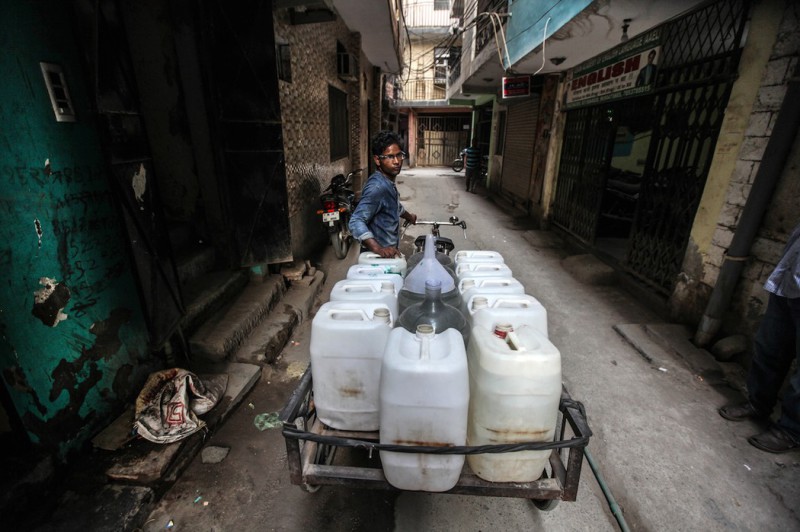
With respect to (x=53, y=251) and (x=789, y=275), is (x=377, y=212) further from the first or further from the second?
(x=789, y=275)

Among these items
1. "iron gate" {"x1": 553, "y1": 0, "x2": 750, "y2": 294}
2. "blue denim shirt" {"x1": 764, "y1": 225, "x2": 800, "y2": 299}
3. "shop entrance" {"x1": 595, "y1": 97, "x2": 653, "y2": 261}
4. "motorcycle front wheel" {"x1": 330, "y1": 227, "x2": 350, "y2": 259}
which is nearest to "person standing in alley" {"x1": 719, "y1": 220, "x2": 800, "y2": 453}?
"blue denim shirt" {"x1": 764, "y1": 225, "x2": 800, "y2": 299}

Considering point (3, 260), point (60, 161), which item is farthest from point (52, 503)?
point (60, 161)

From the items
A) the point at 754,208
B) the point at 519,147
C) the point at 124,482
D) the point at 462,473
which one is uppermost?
the point at 519,147

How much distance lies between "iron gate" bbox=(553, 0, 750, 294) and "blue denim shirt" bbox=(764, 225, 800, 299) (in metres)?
1.69

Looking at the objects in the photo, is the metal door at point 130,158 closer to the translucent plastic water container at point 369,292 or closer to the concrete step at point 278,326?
the concrete step at point 278,326

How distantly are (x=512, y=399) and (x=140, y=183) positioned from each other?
8.56ft

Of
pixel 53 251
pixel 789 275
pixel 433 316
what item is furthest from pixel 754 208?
pixel 53 251

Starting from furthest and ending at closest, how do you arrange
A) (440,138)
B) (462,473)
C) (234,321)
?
(440,138), (234,321), (462,473)

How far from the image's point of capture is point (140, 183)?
2377 mm

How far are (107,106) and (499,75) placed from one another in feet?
34.6

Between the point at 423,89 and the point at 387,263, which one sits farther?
the point at 423,89

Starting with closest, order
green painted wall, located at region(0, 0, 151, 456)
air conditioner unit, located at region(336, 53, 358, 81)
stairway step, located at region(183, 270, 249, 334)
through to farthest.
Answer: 1. green painted wall, located at region(0, 0, 151, 456)
2. stairway step, located at region(183, 270, 249, 334)
3. air conditioner unit, located at region(336, 53, 358, 81)

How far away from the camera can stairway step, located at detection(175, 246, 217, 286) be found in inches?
142

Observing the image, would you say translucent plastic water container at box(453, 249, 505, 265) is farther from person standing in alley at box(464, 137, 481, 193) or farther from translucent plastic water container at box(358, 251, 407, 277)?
person standing in alley at box(464, 137, 481, 193)
